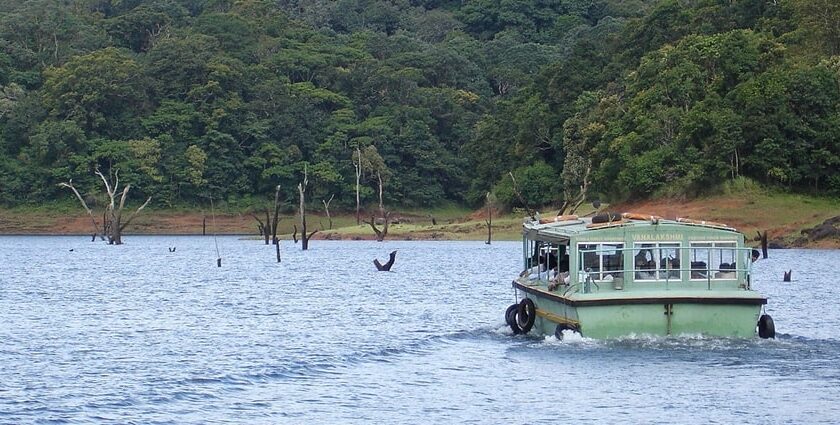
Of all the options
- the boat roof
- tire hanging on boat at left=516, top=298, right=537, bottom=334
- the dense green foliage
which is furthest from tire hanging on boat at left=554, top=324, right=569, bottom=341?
the dense green foliage

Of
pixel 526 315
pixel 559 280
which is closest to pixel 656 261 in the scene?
pixel 559 280

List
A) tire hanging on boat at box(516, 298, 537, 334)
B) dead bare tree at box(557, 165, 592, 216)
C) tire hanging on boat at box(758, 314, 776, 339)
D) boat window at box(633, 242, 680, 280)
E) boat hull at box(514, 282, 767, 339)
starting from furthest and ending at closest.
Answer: dead bare tree at box(557, 165, 592, 216) < tire hanging on boat at box(516, 298, 537, 334) < tire hanging on boat at box(758, 314, 776, 339) < boat window at box(633, 242, 680, 280) < boat hull at box(514, 282, 767, 339)

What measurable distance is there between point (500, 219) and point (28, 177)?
1907 inches

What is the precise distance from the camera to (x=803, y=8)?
116438 millimetres

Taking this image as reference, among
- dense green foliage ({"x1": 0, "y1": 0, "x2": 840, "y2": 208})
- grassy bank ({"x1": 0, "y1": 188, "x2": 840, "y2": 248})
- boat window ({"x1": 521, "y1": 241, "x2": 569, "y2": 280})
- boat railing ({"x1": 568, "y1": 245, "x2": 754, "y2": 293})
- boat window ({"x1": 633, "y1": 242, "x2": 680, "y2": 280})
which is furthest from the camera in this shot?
dense green foliage ({"x1": 0, "y1": 0, "x2": 840, "y2": 208})

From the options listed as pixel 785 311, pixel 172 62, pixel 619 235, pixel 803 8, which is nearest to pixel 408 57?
pixel 172 62

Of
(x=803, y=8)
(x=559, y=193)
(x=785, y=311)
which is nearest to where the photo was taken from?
(x=785, y=311)

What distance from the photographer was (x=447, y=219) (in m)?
148

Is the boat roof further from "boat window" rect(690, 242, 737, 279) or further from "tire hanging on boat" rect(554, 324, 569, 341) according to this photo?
"tire hanging on boat" rect(554, 324, 569, 341)

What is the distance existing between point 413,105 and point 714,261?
391ft

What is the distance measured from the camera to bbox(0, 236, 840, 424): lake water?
29531 millimetres

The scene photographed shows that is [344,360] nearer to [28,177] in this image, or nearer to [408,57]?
[28,177]

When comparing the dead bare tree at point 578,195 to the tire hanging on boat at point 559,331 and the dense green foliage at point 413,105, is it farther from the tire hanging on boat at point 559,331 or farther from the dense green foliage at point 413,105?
the tire hanging on boat at point 559,331

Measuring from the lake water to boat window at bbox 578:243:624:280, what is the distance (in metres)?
2.00
